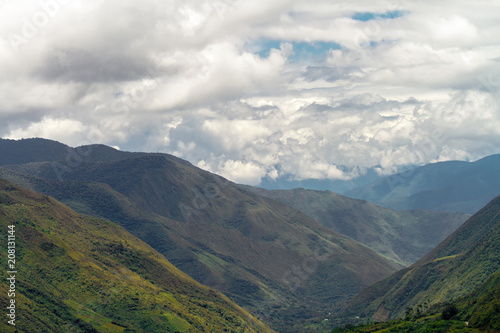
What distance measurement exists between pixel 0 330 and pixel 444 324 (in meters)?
153

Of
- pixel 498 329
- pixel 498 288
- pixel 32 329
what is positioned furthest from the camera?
pixel 32 329

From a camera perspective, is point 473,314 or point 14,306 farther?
point 14,306

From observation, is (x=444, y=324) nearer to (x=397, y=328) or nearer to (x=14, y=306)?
(x=397, y=328)

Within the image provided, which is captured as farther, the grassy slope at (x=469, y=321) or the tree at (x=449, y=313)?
the tree at (x=449, y=313)

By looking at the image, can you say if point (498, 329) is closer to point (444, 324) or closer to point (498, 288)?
point (444, 324)

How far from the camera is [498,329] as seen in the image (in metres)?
133

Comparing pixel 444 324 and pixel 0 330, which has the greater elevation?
pixel 0 330

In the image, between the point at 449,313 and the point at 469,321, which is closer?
the point at 469,321

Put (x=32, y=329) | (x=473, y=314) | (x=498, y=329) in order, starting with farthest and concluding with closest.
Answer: (x=32, y=329)
(x=473, y=314)
(x=498, y=329)

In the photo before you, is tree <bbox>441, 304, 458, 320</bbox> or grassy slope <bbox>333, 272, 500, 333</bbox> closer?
grassy slope <bbox>333, 272, 500, 333</bbox>

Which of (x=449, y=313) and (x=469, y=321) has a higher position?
(x=469, y=321)

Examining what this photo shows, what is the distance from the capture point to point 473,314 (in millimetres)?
157125

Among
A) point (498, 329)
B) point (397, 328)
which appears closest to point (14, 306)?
point (397, 328)

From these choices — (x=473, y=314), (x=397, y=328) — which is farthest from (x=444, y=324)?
(x=397, y=328)
